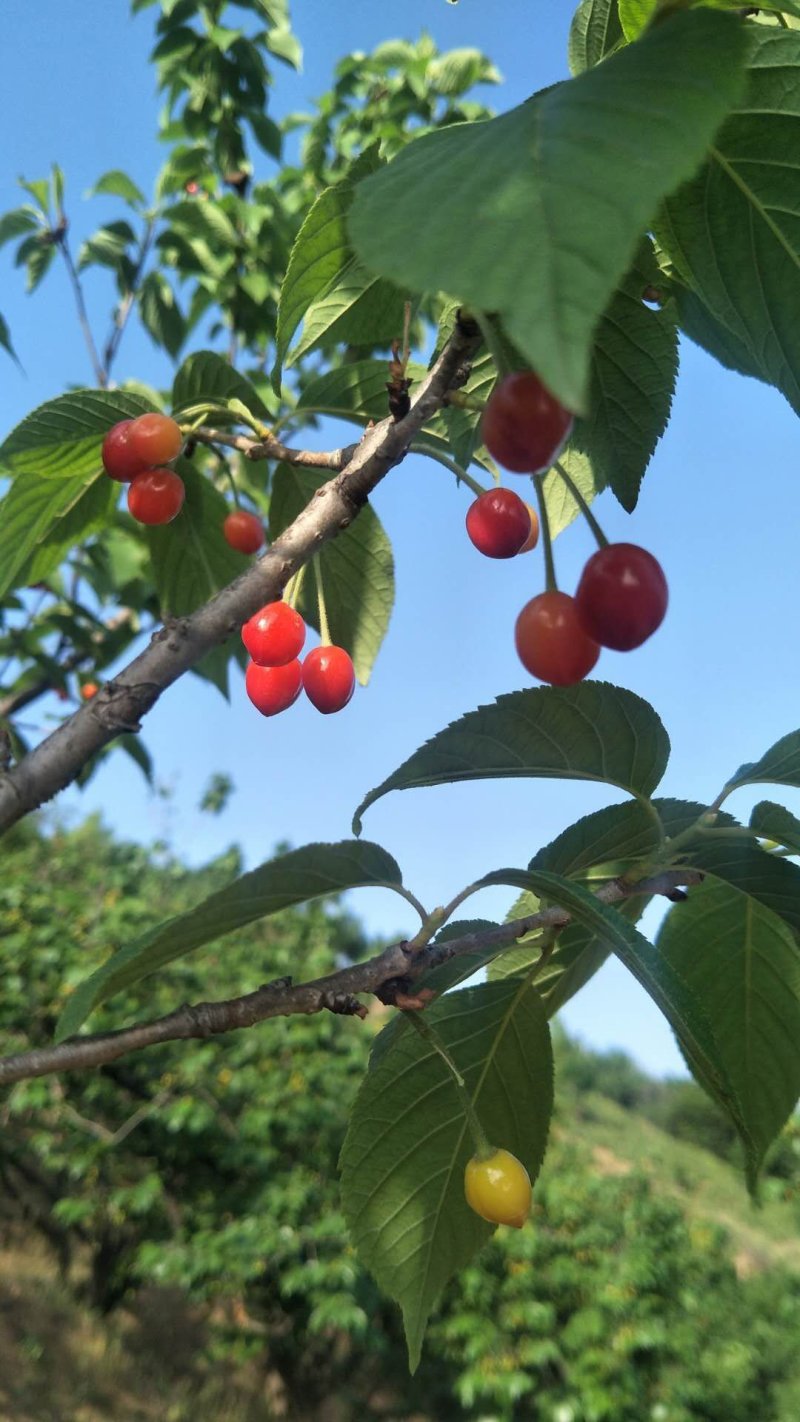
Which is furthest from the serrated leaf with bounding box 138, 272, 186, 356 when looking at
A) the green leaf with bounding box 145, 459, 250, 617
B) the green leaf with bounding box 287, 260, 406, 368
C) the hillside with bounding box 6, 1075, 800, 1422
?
the hillside with bounding box 6, 1075, 800, 1422

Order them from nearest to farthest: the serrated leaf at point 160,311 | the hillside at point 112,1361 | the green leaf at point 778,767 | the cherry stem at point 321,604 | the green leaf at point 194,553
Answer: the green leaf at point 778,767, the cherry stem at point 321,604, the green leaf at point 194,553, the serrated leaf at point 160,311, the hillside at point 112,1361

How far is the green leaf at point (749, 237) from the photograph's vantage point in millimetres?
706

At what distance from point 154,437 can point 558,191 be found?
0.69 meters

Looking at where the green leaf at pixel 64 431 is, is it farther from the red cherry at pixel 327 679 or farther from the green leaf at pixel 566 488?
the green leaf at pixel 566 488

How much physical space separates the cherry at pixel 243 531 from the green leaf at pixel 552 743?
594mm

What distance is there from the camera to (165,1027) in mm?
824

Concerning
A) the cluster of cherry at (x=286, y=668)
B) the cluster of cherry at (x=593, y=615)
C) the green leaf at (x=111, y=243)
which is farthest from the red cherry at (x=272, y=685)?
the green leaf at (x=111, y=243)

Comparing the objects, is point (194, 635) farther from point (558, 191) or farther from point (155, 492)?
point (558, 191)

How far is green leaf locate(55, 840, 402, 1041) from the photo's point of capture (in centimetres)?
65

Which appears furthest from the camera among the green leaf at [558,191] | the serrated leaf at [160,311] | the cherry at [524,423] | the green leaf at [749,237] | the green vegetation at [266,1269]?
the green vegetation at [266,1269]

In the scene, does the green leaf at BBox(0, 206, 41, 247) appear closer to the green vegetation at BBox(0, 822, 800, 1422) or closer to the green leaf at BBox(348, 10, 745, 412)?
the green leaf at BBox(348, 10, 745, 412)

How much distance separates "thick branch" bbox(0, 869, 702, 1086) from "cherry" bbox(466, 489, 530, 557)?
0.31 meters

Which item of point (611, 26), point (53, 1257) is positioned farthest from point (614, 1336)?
point (611, 26)

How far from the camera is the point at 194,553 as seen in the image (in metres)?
1.44
